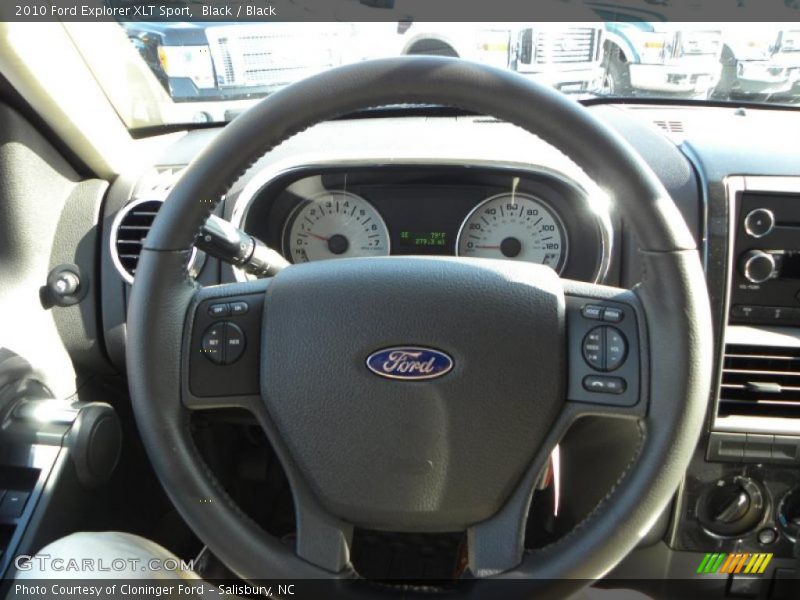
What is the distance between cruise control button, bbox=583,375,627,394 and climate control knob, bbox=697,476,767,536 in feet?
2.73

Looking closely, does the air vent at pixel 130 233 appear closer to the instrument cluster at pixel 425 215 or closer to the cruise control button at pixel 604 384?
the instrument cluster at pixel 425 215

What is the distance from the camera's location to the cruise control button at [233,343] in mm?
1241

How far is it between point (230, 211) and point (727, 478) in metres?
1.35

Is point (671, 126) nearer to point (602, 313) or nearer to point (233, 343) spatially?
point (602, 313)

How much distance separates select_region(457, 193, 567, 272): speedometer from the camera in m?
1.96

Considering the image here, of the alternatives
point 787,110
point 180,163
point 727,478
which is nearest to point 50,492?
point 180,163

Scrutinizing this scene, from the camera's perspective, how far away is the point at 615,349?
1.16 m

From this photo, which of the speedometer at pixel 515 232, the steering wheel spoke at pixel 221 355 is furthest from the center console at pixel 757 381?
the steering wheel spoke at pixel 221 355

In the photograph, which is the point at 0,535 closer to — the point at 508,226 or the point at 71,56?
the point at 71,56

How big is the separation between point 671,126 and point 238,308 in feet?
4.39

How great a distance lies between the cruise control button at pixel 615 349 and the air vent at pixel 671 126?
39.8 inches

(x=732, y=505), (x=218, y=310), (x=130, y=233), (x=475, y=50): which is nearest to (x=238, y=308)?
(x=218, y=310)

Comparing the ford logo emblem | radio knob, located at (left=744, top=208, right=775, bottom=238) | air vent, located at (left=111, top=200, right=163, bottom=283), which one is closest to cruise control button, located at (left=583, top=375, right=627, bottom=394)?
the ford logo emblem

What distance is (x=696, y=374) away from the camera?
109 centimetres
